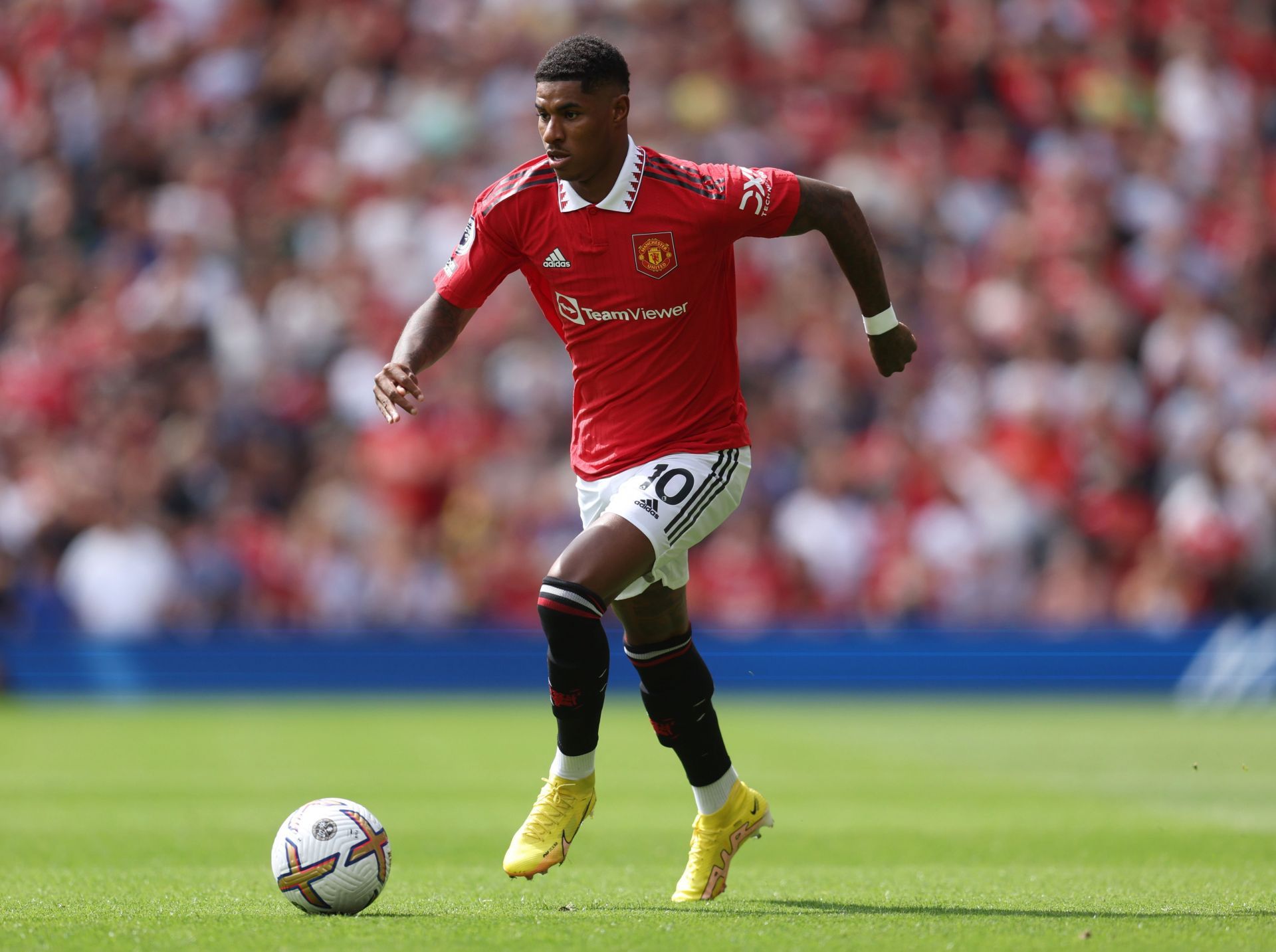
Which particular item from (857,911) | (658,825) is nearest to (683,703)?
(857,911)

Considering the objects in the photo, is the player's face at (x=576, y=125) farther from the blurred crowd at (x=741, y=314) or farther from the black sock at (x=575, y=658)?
the blurred crowd at (x=741, y=314)

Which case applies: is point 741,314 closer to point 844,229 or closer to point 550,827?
point 844,229

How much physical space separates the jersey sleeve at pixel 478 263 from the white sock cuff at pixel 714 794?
6.49 feet

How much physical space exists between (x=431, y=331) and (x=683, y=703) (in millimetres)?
1634

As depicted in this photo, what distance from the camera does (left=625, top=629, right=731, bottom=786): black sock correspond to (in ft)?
21.3

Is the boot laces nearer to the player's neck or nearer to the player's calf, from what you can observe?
the player's calf

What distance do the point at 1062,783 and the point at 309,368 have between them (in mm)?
9634

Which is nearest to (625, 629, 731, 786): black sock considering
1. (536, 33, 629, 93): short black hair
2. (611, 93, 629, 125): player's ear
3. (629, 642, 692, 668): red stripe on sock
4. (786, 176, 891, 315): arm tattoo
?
(629, 642, 692, 668): red stripe on sock

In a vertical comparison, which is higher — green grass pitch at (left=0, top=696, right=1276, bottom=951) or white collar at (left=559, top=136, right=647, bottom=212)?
white collar at (left=559, top=136, right=647, bottom=212)

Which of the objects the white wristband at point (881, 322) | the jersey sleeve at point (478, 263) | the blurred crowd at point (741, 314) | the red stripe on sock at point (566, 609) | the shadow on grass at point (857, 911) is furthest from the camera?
the blurred crowd at point (741, 314)

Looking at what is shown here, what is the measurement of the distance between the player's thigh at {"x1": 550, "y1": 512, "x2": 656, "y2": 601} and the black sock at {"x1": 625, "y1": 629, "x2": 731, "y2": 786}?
48cm

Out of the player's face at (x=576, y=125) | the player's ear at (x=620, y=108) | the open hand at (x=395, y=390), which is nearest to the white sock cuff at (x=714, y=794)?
the open hand at (x=395, y=390)

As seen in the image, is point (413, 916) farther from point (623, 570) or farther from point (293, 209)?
point (293, 209)

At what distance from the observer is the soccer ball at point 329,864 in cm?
573
